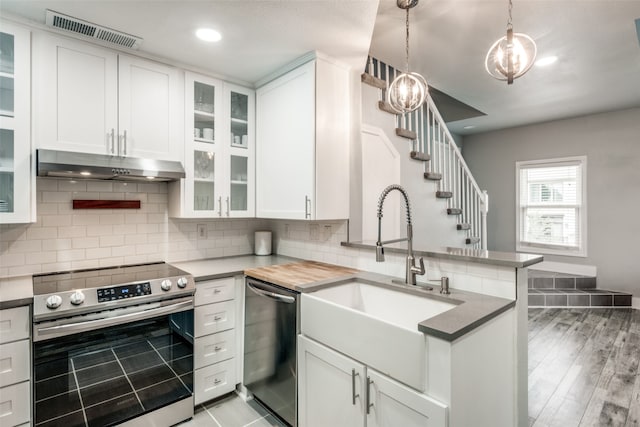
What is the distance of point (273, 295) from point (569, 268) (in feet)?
16.7

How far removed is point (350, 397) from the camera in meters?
1.59

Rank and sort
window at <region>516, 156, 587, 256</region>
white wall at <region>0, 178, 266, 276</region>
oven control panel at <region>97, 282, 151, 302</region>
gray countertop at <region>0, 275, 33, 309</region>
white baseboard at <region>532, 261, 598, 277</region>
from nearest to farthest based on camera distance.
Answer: gray countertop at <region>0, 275, 33, 309</region>
oven control panel at <region>97, 282, 151, 302</region>
white wall at <region>0, 178, 266, 276</region>
white baseboard at <region>532, 261, 598, 277</region>
window at <region>516, 156, 587, 256</region>

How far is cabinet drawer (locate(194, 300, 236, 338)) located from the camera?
221 cm

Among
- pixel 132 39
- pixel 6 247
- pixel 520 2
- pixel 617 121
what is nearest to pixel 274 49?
pixel 132 39

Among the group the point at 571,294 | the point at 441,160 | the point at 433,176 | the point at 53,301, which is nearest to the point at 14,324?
the point at 53,301

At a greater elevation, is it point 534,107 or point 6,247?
point 534,107

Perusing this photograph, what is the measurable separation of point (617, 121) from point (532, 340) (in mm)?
3554

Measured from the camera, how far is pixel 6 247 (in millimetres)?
2068

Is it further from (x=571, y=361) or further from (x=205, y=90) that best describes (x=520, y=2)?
(x=571, y=361)

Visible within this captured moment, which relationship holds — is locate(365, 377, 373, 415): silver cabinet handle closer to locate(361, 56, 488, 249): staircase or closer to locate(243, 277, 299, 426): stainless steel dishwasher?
locate(243, 277, 299, 426): stainless steel dishwasher

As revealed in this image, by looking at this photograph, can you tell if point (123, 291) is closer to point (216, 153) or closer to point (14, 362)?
point (14, 362)

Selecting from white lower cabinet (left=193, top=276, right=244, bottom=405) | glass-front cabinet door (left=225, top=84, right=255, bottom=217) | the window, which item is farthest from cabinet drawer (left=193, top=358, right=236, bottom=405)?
the window

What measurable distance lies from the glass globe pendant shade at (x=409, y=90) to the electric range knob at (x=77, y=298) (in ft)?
7.54

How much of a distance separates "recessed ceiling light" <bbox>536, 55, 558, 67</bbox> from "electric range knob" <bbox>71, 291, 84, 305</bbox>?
4022 millimetres
